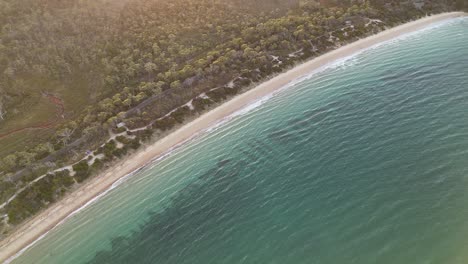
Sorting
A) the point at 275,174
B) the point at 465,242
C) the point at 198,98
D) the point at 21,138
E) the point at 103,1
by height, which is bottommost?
the point at 465,242

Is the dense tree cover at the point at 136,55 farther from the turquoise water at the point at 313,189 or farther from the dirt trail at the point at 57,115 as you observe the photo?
the turquoise water at the point at 313,189

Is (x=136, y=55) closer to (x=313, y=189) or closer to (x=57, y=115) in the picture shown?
(x=57, y=115)

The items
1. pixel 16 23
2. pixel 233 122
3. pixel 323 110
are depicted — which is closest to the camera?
pixel 323 110

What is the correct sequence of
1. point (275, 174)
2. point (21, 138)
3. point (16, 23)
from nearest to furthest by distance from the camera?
1. point (275, 174)
2. point (21, 138)
3. point (16, 23)

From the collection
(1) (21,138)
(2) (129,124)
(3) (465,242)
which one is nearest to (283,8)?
(2) (129,124)

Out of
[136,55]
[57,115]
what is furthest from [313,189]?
[136,55]

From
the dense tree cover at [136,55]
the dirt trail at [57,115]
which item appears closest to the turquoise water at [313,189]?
the dense tree cover at [136,55]

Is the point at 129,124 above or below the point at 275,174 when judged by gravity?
above

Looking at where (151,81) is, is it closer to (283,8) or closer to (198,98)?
(198,98)
